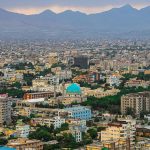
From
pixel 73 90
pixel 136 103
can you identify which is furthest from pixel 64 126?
pixel 73 90

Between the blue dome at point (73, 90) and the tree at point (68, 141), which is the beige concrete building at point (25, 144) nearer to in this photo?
the tree at point (68, 141)

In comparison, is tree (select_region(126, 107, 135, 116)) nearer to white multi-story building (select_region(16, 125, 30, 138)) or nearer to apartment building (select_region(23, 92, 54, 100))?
apartment building (select_region(23, 92, 54, 100))

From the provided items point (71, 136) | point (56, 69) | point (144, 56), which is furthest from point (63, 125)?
point (144, 56)

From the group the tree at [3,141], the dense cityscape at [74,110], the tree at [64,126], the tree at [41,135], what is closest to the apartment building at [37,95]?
the dense cityscape at [74,110]

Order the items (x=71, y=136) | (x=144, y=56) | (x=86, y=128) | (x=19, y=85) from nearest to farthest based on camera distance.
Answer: (x=71, y=136) < (x=86, y=128) < (x=19, y=85) < (x=144, y=56)

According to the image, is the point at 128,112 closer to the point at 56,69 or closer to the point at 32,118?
the point at 32,118

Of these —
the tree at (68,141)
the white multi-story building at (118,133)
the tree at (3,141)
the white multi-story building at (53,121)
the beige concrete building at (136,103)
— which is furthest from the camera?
the beige concrete building at (136,103)

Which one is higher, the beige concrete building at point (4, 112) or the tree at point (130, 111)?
the beige concrete building at point (4, 112)

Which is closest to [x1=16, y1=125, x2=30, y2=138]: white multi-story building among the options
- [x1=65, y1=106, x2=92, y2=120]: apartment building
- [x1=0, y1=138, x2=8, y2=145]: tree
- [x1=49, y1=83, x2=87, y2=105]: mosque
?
[x1=0, y1=138, x2=8, y2=145]: tree
